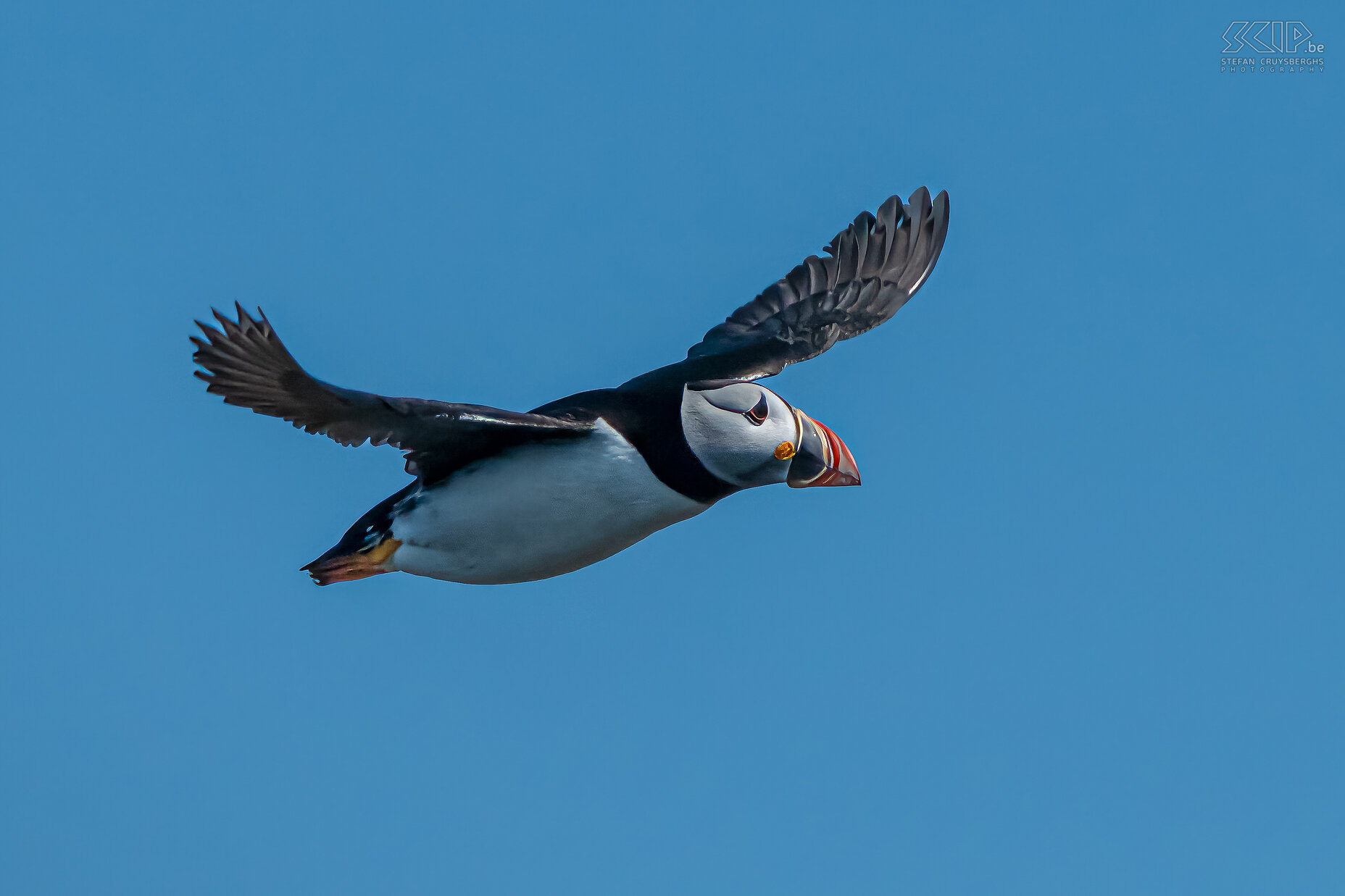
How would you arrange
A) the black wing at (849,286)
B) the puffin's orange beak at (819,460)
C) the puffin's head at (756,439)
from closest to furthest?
the puffin's head at (756,439) → the puffin's orange beak at (819,460) → the black wing at (849,286)

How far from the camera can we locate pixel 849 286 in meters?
12.5

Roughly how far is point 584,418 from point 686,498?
822mm

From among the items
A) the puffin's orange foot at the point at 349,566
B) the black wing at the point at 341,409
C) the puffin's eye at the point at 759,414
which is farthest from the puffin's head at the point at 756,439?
the puffin's orange foot at the point at 349,566

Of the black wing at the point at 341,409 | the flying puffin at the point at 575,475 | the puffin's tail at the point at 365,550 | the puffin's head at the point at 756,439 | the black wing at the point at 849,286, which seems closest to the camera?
the black wing at the point at 341,409

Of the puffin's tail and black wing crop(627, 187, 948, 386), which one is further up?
black wing crop(627, 187, 948, 386)

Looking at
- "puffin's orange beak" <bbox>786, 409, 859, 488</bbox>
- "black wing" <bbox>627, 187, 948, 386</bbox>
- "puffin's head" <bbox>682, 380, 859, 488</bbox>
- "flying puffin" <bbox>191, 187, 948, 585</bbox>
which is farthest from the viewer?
"black wing" <bbox>627, 187, 948, 386</bbox>

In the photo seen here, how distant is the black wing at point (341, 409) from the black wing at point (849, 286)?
268 centimetres

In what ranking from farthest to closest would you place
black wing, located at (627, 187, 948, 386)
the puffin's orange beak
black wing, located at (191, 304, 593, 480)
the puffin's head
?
black wing, located at (627, 187, 948, 386) → the puffin's orange beak → the puffin's head → black wing, located at (191, 304, 593, 480)

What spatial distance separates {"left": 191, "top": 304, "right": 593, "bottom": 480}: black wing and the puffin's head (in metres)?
0.74

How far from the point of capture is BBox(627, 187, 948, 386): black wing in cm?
1225

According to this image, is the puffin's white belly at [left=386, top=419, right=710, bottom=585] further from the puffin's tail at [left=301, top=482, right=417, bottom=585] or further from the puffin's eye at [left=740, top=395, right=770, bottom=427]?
the puffin's eye at [left=740, top=395, right=770, bottom=427]

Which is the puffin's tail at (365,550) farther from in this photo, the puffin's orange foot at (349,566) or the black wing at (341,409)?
the black wing at (341,409)

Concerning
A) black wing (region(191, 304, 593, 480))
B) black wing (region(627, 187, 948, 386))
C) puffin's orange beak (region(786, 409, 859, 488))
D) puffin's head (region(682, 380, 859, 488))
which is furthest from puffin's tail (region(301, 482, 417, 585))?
black wing (region(627, 187, 948, 386))

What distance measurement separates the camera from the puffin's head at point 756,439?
10.1 meters
